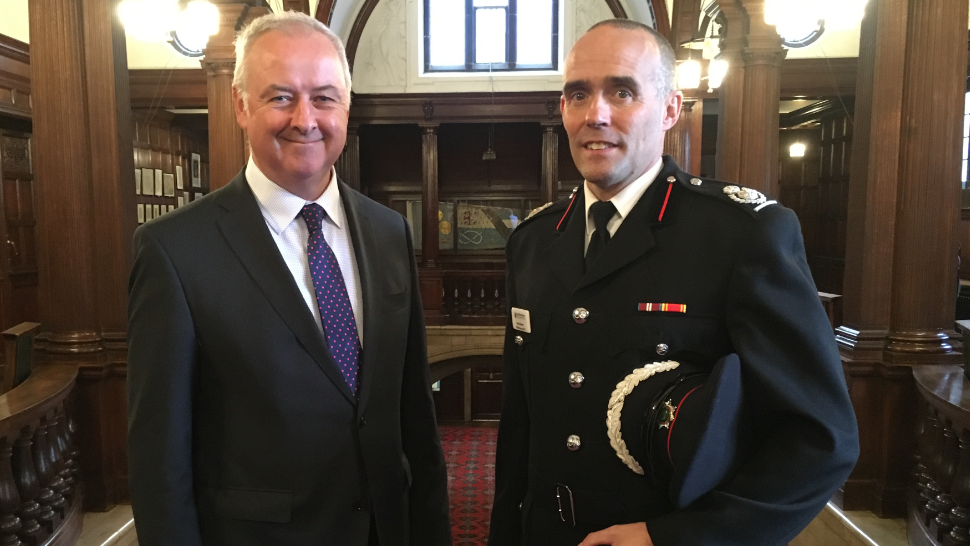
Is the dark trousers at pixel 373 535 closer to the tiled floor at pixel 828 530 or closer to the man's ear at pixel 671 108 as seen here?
the man's ear at pixel 671 108

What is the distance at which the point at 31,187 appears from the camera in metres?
7.36

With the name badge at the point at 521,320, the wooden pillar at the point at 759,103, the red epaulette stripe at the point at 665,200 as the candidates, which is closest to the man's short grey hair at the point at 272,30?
the name badge at the point at 521,320

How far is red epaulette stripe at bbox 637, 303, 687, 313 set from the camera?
1.28 m

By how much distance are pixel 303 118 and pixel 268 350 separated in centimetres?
50

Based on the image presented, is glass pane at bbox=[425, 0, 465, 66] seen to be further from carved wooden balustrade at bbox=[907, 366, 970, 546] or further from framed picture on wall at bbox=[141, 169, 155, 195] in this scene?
carved wooden balustrade at bbox=[907, 366, 970, 546]

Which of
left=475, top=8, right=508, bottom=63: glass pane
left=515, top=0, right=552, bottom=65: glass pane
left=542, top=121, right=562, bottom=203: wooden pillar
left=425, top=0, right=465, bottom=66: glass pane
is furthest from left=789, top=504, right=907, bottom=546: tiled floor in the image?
left=425, top=0, right=465, bottom=66: glass pane

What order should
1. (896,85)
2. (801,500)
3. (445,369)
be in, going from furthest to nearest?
(445,369), (896,85), (801,500)

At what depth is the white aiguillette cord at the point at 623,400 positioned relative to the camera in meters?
1.22

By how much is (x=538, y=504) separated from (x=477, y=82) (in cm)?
1004

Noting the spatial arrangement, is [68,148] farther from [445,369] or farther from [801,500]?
[445,369]

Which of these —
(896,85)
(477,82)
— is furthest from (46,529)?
(477,82)

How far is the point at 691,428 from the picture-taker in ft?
3.44

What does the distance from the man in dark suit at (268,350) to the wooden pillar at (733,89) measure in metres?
4.72

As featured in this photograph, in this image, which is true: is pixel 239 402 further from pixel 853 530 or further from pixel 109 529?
pixel 853 530
